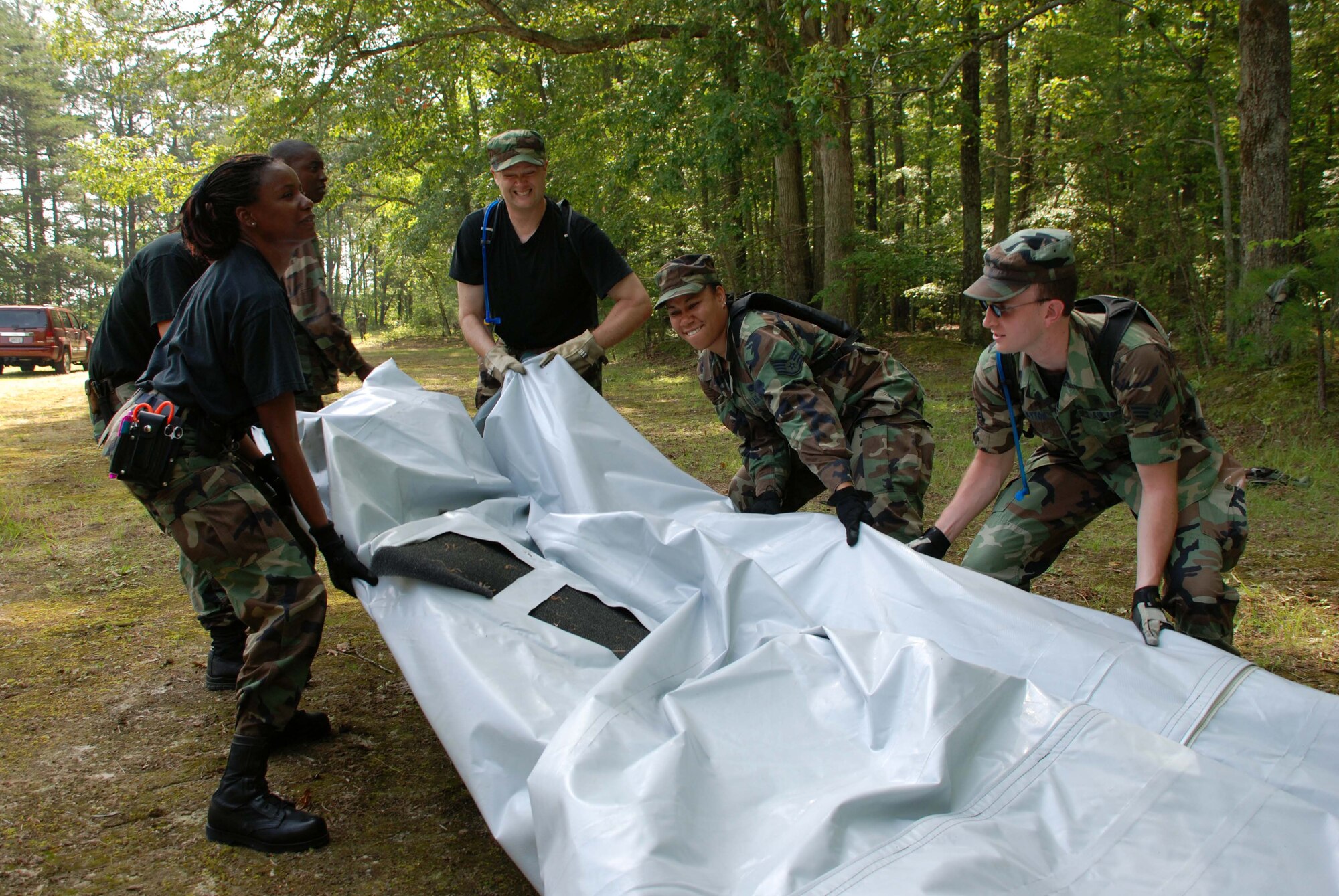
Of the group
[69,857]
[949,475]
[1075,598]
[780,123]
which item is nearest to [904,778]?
[69,857]

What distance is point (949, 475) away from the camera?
6465 mm

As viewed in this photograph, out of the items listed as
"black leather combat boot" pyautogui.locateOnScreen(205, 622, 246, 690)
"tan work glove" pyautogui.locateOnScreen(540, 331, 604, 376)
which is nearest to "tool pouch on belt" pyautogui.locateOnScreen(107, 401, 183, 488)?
"black leather combat boot" pyautogui.locateOnScreen(205, 622, 246, 690)

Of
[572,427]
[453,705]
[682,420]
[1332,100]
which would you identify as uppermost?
[1332,100]

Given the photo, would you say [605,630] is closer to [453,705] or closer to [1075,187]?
[453,705]

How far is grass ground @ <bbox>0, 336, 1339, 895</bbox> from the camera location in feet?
7.44

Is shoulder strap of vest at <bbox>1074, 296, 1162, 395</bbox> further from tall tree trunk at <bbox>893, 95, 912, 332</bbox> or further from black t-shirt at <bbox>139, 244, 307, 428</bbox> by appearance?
tall tree trunk at <bbox>893, 95, 912, 332</bbox>

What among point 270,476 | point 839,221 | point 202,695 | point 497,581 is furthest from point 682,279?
point 839,221

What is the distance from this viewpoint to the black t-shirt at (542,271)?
3576 millimetres

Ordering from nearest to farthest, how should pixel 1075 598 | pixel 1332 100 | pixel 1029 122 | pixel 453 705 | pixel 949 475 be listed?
1. pixel 453 705
2. pixel 1075 598
3. pixel 949 475
4. pixel 1332 100
5. pixel 1029 122

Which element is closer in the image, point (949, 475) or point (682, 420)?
point (949, 475)

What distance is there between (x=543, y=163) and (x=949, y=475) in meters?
4.10

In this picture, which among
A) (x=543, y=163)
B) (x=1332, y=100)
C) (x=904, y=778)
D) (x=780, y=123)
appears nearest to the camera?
(x=904, y=778)

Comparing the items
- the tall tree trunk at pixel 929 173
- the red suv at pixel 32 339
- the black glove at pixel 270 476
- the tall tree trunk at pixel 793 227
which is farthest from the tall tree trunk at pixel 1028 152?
the red suv at pixel 32 339

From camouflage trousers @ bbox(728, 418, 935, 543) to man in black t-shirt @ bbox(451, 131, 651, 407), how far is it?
102 cm
